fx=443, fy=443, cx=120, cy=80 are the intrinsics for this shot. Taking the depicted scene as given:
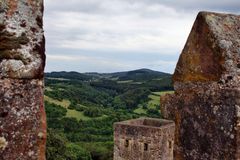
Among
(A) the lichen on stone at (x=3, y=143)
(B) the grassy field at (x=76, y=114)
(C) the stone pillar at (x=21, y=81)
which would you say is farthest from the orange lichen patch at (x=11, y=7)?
(B) the grassy field at (x=76, y=114)

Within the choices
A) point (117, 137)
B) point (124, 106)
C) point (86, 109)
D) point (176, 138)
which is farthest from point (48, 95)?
point (176, 138)

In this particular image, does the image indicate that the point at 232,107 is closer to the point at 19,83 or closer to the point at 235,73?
the point at 235,73

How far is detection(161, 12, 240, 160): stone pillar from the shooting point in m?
4.48

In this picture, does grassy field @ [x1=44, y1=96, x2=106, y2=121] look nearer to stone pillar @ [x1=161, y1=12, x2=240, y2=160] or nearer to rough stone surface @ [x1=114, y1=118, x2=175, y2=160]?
rough stone surface @ [x1=114, y1=118, x2=175, y2=160]

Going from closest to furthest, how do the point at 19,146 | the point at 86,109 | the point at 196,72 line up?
the point at 19,146, the point at 196,72, the point at 86,109

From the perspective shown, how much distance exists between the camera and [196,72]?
4.86 m

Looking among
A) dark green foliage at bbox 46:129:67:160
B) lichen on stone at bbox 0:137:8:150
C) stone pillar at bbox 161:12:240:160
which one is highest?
stone pillar at bbox 161:12:240:160

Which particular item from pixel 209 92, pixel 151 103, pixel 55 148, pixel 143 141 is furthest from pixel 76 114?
pixel 209 92

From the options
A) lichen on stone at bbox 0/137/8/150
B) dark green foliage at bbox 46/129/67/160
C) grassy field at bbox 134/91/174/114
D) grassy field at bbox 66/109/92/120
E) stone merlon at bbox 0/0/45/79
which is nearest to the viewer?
lichen on stone at bbox 0/137/8/150

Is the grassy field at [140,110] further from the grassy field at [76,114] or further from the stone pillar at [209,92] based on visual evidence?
the stone pillar at [209,92]

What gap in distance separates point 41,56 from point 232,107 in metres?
1.97

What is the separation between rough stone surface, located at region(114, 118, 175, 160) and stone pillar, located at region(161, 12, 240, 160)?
2366 centimetres

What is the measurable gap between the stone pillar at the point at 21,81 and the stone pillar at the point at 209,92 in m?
1.78

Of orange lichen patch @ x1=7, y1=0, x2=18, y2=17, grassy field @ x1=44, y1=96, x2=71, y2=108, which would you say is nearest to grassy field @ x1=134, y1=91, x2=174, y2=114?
grassy field @ x1=44, y1=96, x2=71, y2=108
